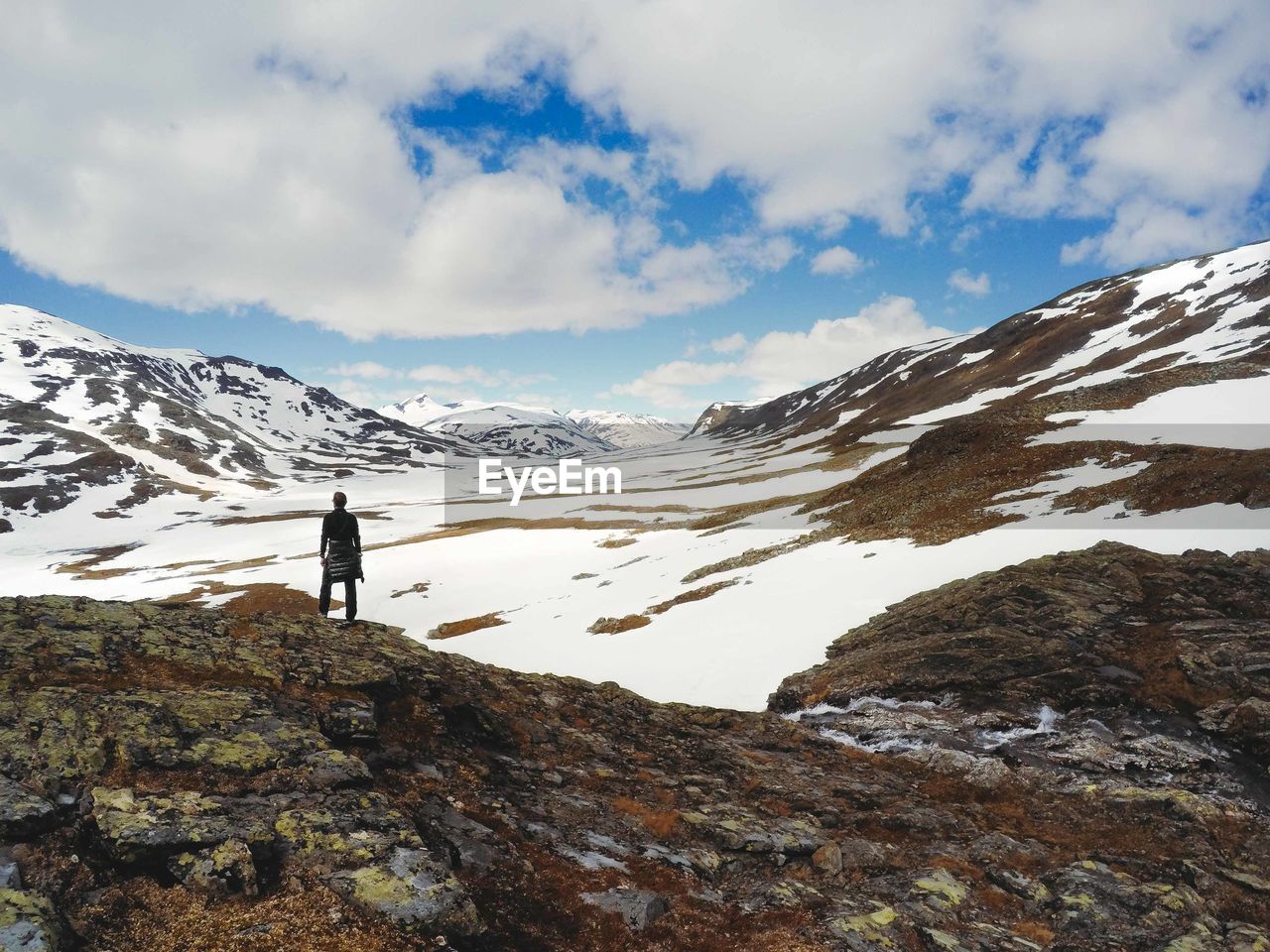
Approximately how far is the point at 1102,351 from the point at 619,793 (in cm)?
11572

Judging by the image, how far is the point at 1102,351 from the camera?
94000 mm

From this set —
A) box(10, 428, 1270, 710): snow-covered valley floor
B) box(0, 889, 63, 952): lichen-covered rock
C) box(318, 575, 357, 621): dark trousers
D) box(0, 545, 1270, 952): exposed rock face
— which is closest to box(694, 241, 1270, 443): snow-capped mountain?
box(10, 428, 1270, 710): snow-covered valley floor

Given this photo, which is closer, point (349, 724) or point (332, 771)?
point (332, 771)

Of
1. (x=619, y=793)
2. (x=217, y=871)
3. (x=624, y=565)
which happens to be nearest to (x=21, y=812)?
(x=217, y=871)

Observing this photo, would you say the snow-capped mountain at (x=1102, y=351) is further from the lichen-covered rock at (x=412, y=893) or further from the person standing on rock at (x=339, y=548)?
the lichen-covered rock at (x=412, y=893)

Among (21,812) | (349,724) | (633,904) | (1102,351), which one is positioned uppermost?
(1102,351)

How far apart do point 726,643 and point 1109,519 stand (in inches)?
722

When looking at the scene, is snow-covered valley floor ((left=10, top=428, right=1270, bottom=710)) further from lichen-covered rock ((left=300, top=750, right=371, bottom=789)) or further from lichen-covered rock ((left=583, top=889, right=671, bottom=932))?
lichen-covered rock ((left=300, top=750, right=371, bottom=789))

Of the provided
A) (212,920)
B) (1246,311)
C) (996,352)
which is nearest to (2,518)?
(212,920)

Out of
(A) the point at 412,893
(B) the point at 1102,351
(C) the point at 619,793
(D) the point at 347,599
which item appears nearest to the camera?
(A) the point at 412,893

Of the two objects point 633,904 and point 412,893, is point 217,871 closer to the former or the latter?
point 412,893

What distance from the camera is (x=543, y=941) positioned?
22.5 ft

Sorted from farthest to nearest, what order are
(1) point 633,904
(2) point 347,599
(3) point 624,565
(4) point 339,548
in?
(3) point 624,565
(2) point 347,599
(4) point 339,548
(1) point 633,904

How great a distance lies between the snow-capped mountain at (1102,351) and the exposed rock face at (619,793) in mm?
49506
